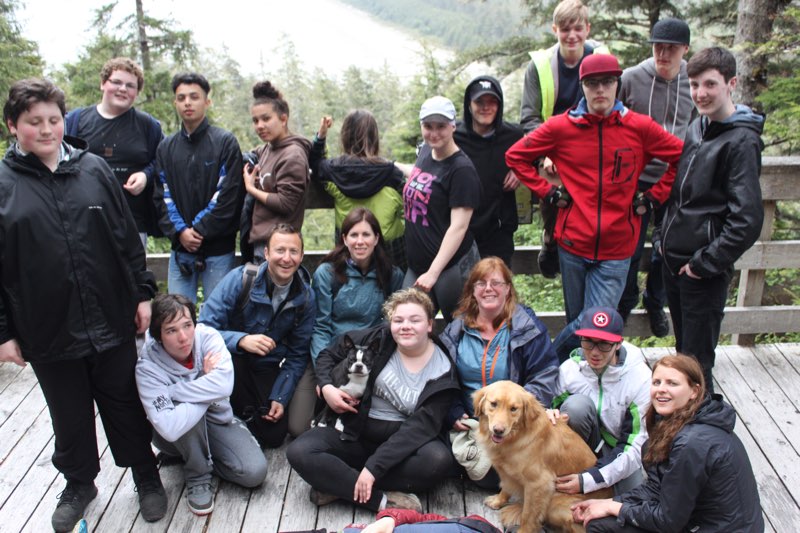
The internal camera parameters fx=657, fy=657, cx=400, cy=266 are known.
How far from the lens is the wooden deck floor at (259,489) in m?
3.44

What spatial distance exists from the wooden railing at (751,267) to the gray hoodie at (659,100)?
2.86 ft

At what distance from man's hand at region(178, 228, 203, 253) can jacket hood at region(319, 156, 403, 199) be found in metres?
0.95

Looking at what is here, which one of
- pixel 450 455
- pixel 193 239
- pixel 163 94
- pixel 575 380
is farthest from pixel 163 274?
pixel 163 94

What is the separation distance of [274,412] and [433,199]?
63.3 inches

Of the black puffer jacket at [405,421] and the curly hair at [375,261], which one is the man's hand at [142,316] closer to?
the black puffer jacket at [405,421]

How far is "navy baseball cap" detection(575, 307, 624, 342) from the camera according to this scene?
11.0ft

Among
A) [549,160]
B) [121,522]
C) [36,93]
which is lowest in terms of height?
[121,522]

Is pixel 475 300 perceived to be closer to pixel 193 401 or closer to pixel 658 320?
pixel 193 401

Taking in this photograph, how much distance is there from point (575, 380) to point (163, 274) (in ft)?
11.0

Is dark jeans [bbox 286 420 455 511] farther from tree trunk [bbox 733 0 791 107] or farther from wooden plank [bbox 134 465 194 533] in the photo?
tree trunk [bbox 733 0 791 107]

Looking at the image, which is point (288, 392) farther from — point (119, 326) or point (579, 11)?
point (579, 11)

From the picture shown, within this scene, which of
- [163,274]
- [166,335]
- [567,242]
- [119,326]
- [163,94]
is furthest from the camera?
[163,94]

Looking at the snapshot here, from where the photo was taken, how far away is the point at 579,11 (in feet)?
13.6

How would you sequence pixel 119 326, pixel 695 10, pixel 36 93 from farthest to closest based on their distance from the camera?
pixel 695 10 < pixel 119 326 < pixel 36 93
